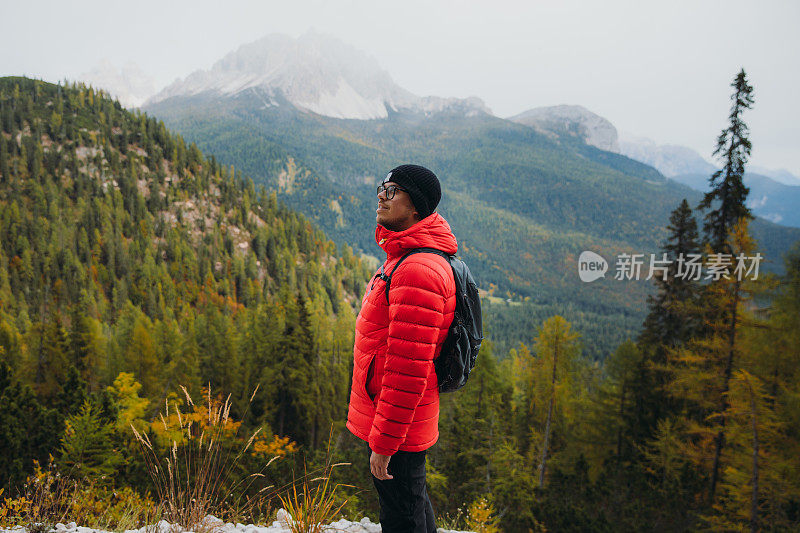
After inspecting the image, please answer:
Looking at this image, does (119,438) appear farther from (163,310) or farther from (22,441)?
(163,310)

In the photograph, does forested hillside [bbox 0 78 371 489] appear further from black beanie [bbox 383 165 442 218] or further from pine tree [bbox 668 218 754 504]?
pine tree [bbox 668 218 754 504]

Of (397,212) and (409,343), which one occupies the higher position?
(397,212)

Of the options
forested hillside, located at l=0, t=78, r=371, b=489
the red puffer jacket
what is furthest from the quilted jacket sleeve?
forested hillside, located at l=0, t=78, r=371, b=489

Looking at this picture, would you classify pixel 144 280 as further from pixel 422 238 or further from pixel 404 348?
pixel 404 348

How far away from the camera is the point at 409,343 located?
196cm

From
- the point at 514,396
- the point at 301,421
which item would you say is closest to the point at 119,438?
the point at 301,421

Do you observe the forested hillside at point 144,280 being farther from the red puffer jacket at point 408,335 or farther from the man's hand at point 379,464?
the red puffer jacket at point 408,335

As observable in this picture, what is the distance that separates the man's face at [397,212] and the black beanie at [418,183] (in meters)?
0.03

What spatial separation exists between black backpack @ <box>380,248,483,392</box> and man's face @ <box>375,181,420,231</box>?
25cm

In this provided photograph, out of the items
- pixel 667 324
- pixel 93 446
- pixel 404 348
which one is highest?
pixel 404 348

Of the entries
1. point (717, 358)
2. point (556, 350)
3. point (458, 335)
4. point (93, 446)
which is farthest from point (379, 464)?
point (556, 350)

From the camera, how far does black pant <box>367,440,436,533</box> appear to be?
2.28 metres

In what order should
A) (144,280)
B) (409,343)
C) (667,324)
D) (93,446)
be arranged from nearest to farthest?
(409,343) < (93,446) < (667,324) < (144,280)

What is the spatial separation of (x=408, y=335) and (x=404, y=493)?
1014mm
